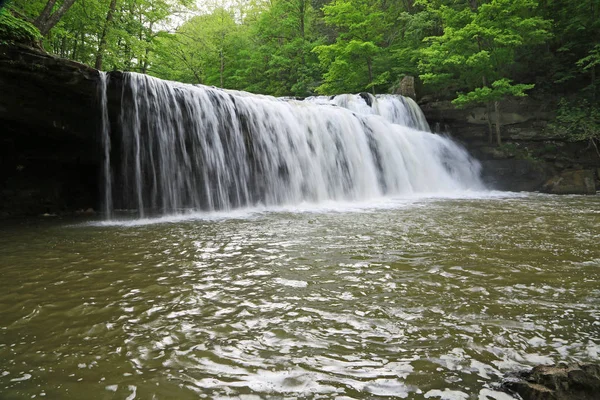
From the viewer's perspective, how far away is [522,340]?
1986 mm

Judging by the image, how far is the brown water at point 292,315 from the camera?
5.46 feet

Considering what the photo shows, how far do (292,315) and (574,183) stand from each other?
1465 cm

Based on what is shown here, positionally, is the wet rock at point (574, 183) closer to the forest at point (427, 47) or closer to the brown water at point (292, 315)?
the forest at point (427, 47)

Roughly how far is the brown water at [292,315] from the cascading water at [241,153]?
397 cm

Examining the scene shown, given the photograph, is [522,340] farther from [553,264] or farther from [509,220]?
[509,220]

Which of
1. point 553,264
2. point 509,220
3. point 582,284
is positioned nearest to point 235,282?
point 582,284

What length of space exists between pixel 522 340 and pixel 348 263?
1829 millimetres

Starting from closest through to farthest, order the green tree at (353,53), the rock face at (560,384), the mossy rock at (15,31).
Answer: the rock face at (560,384)
the mossy rock at (15,31)
the green tree at (353,53)

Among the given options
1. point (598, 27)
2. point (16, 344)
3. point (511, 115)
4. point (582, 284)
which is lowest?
point (582, 284)

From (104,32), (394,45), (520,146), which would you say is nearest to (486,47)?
(520,146)

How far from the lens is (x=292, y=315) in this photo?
240cm

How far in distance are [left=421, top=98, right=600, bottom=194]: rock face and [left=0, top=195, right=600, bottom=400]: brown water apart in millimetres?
11847

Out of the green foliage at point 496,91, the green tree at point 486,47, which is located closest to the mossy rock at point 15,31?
the green tree at point 486,47

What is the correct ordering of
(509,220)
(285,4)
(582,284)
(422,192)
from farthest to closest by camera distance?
1. (285,4)
2. (422,192)
3. (509,220)
4. (582,284)
